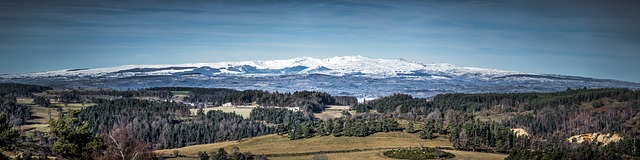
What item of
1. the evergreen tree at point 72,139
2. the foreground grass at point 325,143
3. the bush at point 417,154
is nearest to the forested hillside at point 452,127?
the foreground grass at point 325,143

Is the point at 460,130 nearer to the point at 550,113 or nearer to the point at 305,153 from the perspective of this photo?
the point at 305,153

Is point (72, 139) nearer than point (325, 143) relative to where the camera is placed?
Yes

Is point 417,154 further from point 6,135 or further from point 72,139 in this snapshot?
point 6,135

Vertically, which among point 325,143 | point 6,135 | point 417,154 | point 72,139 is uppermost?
point 6,135

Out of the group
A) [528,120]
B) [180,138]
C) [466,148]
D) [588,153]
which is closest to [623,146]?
[588,153]

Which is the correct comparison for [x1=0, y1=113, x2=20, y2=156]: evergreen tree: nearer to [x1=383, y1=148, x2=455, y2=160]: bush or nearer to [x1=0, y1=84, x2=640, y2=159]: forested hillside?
[x1=0, y1=84, x2=640, y2=159]: forested hillside

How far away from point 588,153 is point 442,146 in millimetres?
29127

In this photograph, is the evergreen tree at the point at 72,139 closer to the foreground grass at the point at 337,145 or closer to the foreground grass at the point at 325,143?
the foreground grass at the point at 337,145

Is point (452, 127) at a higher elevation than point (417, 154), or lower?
higher

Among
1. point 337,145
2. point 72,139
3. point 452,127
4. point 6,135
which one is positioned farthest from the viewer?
point 452,127

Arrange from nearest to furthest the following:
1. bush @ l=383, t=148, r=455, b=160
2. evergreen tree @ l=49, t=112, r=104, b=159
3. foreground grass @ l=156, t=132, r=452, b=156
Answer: evergreen tree @ l=49, t=112, r=104, b=159 → bush @ l=383, t=148, r=455, b=160 → foreground grass @ l=156, t=132, r=452, b=156

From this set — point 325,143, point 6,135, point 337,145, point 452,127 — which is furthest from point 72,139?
point 452,127

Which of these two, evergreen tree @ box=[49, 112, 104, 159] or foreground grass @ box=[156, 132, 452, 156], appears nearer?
evergreen tree @ box=[49, 112, 104, 159]

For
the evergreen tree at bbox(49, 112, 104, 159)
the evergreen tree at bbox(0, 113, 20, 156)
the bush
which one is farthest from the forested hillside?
the evergreen tree at bbox(49, 112, 104, 159)
